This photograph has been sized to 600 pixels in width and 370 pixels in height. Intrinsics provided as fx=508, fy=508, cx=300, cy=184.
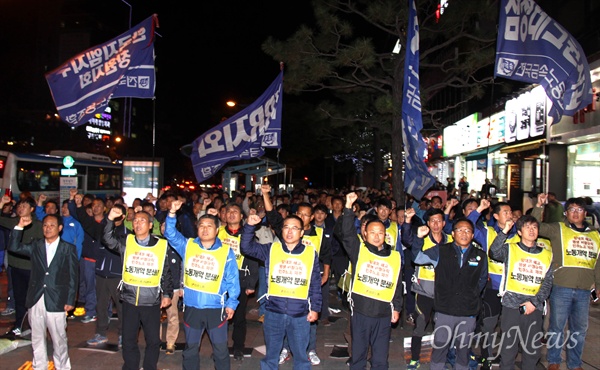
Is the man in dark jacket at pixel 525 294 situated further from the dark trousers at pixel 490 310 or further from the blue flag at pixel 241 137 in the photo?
the blue flag at pixel 241 137

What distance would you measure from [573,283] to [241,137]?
646 cm

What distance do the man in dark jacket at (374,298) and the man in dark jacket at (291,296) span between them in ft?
1.39

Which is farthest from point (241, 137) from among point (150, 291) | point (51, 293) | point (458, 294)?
point (458, 294)

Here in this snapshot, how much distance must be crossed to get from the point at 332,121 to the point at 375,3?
14.0ft

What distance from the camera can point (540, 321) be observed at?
209 inches

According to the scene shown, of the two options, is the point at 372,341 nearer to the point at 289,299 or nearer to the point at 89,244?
the point at 289,299

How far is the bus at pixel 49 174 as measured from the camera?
20.0 metres

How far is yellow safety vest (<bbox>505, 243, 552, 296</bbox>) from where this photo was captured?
5.31 m

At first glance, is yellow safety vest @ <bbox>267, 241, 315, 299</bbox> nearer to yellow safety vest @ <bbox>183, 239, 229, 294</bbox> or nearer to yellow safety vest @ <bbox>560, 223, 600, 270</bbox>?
yellow safety vest @ <bbox>183, 239, 229, 294</bbox>

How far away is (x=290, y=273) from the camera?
16.7 feet

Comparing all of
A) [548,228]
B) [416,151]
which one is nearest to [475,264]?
[548,228]

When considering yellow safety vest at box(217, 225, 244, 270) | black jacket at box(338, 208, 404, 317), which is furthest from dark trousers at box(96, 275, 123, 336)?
black jacket at box(338, 208, 404, 317)

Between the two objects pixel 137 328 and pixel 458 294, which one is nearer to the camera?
pixel 458 294

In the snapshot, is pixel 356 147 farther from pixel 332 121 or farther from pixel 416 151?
pixel 416 151
